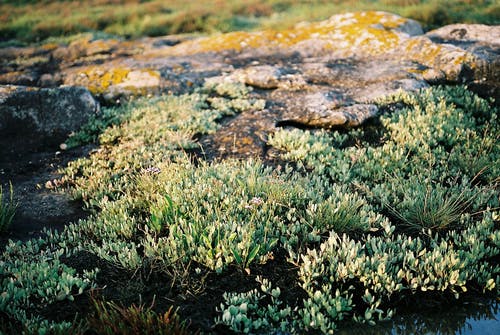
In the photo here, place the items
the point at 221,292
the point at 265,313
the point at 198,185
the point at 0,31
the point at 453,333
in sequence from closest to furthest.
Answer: the point at 453,333 < the point at 265,313 < the point at 221,292 < the point at 198,185 < the point at 0,31

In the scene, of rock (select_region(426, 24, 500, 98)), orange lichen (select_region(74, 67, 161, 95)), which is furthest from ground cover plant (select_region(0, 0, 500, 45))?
orange lichen (select_region(74, 67, 161, 95))

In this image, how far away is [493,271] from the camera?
13.4ft

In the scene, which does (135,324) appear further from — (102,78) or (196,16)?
(196,16)

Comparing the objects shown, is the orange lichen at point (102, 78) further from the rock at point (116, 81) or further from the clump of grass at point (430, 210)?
the clump of grass at point (430, 210)

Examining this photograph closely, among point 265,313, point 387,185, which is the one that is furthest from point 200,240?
point 387,185

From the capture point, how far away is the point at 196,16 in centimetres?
2048

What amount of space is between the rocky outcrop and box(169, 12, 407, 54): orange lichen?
4 centimetres

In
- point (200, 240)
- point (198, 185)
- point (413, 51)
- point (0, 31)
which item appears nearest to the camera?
point (200, 240)

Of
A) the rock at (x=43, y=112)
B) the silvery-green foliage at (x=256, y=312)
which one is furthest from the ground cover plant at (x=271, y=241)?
the rock at (x=43, y=112)

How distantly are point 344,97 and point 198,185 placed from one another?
4722 mm

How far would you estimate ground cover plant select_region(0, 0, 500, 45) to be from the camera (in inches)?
653

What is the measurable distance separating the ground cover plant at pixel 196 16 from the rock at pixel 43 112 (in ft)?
32.9

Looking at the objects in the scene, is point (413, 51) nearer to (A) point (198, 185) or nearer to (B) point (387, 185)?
(B) point (387, 185)

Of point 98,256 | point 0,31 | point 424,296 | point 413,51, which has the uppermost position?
point 0,31
